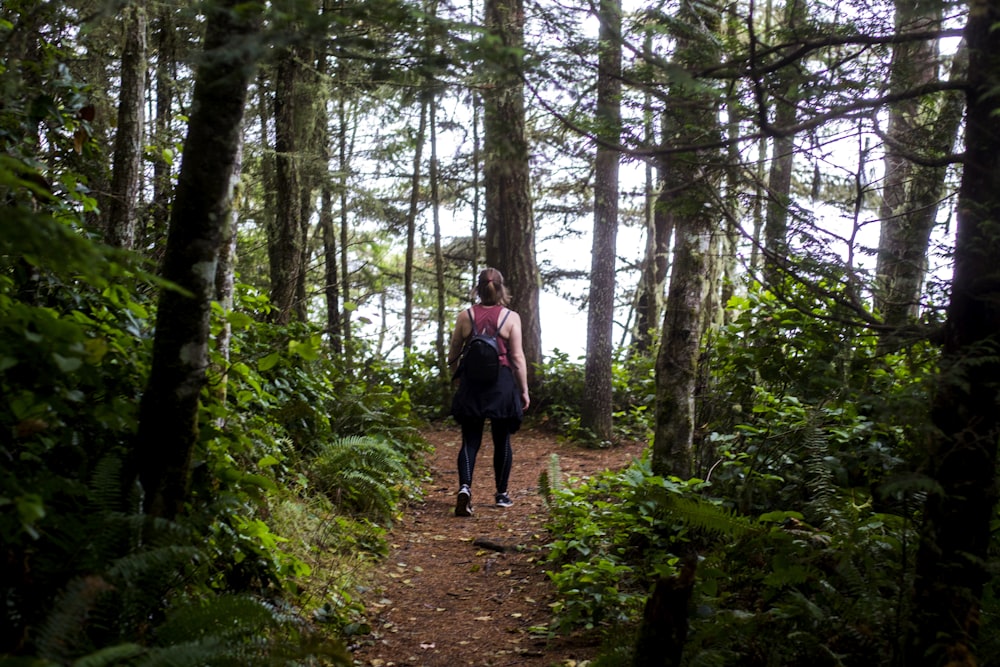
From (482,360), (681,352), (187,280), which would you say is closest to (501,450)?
(482,360)

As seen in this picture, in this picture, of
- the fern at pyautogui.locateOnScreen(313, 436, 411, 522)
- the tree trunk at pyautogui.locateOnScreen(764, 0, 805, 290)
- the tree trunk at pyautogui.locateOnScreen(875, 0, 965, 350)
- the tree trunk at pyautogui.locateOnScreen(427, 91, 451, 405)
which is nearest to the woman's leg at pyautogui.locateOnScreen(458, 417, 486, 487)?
the fern at pyautogui.locateOnScreen(313, 436, 411, 522)

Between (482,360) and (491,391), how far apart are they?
13.6 inches

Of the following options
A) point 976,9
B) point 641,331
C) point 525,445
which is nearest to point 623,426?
point 525,445

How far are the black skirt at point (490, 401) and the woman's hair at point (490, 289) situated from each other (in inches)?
27.7

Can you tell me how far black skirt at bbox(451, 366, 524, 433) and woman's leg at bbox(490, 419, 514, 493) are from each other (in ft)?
A: 0.27

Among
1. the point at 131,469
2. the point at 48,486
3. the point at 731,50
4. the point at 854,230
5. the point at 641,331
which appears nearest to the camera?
the point at 48,486

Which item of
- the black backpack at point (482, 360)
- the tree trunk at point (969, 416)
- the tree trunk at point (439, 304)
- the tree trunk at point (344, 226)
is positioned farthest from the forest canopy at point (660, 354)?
the tree trunk at point (439, 304)

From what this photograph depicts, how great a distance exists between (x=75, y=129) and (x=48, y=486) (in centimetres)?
281

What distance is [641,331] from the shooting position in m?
19.5

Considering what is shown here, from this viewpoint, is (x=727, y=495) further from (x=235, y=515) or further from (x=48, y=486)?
(x=48, y=486)

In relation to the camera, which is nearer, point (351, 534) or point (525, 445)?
point (351, 534)

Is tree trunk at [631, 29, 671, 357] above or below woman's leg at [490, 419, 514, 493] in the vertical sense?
above

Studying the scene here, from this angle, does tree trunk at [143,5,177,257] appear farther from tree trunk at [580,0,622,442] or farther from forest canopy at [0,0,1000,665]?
tree trunk at [580,0,622,442]

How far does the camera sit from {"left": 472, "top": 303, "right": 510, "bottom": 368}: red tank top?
26.0 feet
